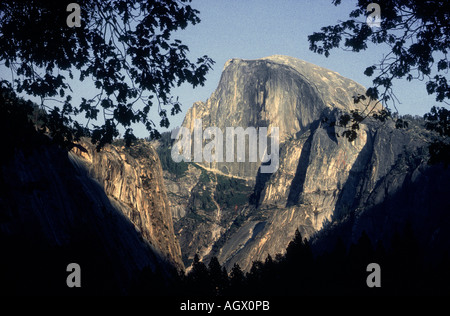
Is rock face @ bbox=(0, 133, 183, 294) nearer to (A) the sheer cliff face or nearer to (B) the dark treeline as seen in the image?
(A) the sheer cliff face

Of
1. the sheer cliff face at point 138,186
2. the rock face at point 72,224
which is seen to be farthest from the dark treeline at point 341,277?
the sheer cliff face at point 138,186

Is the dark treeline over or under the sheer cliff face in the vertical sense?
under

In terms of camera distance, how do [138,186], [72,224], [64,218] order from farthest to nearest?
[138,186]
[72,224]
[64,218]

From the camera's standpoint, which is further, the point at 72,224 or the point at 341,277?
the point at 72,224

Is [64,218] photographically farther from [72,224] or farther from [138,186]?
[138,186]

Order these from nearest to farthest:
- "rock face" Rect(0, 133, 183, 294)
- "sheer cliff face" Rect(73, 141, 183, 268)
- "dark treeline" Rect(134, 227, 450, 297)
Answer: "rock face" Rect(0, 133, 183, 294) → "dark treeline" Rect(134, 227, 450, 297) → "sheer cliff face" Rect(73, 141, 183, 268)

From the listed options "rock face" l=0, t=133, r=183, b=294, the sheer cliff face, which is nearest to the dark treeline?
"rock face" l=0, t=133, r=183, b=294

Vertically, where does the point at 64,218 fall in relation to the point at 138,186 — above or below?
below

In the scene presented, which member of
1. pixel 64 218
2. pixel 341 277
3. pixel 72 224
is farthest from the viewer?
pixel 72 224

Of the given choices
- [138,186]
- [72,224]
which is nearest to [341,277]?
[72,224]

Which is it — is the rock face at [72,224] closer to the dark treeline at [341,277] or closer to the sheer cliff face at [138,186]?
the sheer cliff face at [138,186]
